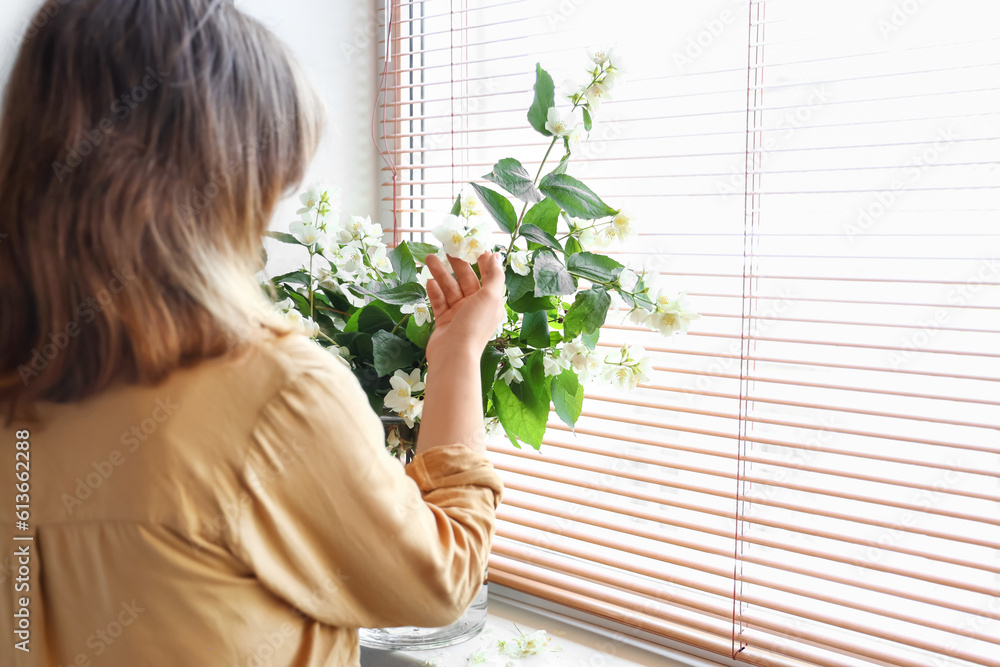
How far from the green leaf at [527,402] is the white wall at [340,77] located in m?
0.62

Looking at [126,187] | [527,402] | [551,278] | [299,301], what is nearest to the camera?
[126,187]

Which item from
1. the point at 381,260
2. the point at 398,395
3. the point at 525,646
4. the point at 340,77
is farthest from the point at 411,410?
the point at 340,77

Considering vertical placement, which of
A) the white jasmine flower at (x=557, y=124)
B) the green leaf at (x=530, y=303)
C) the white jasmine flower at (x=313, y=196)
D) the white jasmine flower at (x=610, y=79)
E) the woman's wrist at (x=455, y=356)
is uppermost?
the white jasmine flower at (x=610, y=79)

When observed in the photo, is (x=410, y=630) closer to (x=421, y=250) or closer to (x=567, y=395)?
(x=567, y=395)

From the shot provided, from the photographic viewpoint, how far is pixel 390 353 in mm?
979

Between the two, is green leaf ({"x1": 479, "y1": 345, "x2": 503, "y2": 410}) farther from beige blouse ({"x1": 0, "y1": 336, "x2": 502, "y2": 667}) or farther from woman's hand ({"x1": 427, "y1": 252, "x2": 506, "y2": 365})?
beige blouse ({"x1": 0, "y1": 336, "x2": 502, "y2": 667})

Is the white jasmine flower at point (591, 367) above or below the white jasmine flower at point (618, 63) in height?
below

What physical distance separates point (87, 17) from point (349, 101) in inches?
39.6

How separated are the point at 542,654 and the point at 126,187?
0.91 metres

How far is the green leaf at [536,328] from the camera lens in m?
0.96

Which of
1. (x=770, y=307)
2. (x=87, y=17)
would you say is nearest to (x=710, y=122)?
(x=770, y=307)

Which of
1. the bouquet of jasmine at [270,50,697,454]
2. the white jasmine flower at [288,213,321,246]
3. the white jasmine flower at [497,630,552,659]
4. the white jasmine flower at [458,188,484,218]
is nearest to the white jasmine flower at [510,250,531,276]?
the bouquet of jasmine at [270,50,697,454]

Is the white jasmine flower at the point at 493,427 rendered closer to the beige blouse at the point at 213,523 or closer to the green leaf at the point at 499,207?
the green leaf at the point at 499,207

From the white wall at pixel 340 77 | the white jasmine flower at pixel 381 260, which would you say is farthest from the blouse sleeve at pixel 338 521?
the white wall at pixel 340 77
